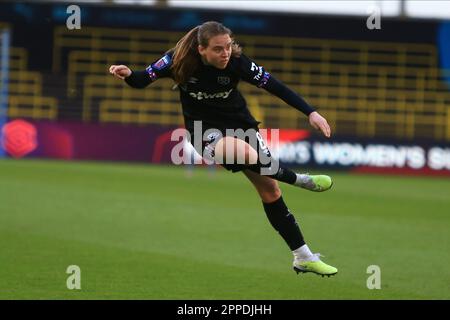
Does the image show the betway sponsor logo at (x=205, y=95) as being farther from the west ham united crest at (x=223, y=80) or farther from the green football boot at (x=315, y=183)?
the green football boot at (x=315, y=183)

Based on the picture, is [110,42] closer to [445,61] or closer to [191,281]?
[445,61]

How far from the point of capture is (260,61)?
32.6m

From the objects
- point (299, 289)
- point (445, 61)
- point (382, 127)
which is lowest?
point (299, 289)

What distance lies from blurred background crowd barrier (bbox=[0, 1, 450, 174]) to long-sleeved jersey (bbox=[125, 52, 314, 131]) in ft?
71.0

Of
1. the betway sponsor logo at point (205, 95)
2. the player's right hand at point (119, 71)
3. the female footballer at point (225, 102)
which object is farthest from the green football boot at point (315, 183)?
the player's right hand at point (119, 71)

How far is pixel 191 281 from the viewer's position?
8930 millimetres

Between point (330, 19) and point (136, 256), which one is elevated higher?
point (330, 19)

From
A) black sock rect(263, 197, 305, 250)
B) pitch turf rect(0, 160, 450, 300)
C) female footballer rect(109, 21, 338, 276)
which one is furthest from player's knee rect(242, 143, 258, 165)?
pitch turf rect(0, 160, 450, 300)

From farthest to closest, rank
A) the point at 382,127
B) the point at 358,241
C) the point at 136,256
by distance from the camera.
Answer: the point at 382,127 → the point at 358,241 → the point at 136,256

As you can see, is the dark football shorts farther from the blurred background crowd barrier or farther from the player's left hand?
the blurred background crowd barrier

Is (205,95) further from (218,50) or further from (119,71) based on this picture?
(119,71)

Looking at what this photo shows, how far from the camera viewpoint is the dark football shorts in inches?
306

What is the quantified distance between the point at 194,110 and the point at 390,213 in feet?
28.3

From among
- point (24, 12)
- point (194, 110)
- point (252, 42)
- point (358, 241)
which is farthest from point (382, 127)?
point (194, 110)
